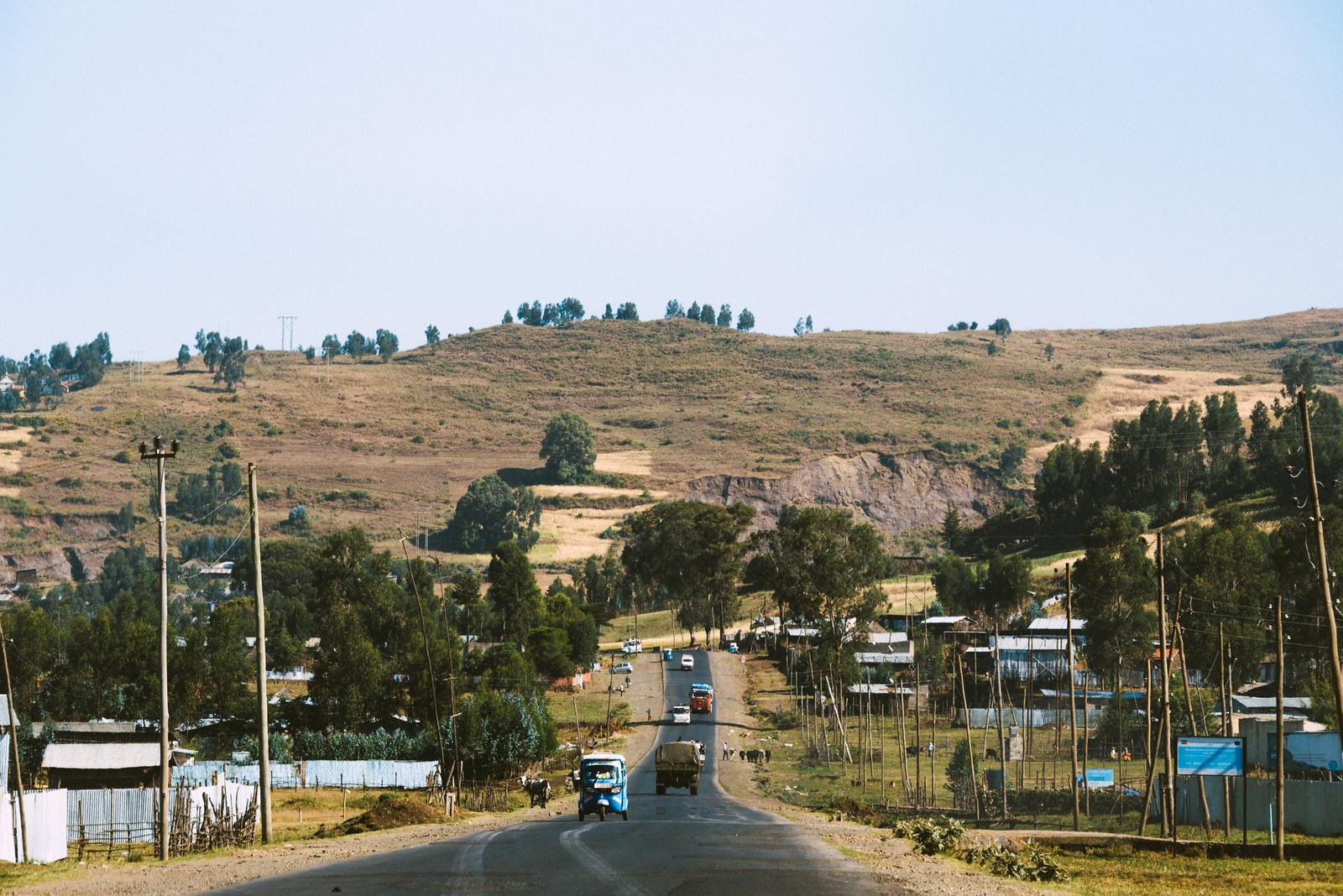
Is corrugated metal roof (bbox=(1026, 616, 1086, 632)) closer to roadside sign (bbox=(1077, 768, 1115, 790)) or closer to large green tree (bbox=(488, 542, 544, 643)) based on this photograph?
large green tree (bbox=(488, 542, 544, 643))

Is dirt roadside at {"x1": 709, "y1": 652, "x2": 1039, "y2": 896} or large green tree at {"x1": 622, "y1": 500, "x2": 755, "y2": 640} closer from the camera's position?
dirt roadside at {"x1": 709, "y1": 652, "x2": 1039, "y2": 896}

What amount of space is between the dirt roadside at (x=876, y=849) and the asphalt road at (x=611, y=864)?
0.83m

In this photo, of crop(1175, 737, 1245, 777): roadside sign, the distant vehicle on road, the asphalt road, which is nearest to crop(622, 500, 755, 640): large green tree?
the distant vehicle on road

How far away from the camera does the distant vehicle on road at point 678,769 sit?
7200 centimetres

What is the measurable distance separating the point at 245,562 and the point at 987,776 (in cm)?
11320

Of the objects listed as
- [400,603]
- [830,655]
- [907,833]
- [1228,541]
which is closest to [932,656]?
[830,655]

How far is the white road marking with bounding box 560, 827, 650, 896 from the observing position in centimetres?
2548

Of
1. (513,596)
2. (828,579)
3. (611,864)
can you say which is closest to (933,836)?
(611,864)

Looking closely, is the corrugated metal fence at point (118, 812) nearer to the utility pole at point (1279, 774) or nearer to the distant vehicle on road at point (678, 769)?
the distant vehicle on road at point (678, 769)

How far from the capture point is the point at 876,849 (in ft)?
128

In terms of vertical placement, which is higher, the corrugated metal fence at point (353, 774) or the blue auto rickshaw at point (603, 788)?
the blue auto rickshaw at point (603, 788)

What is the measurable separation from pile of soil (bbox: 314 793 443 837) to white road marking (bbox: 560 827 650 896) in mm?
14173

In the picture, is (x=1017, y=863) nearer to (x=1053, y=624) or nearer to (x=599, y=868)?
(x=599, y=868)

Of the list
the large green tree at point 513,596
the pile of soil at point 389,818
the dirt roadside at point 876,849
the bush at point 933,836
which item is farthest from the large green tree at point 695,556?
the bush at point 933,836
